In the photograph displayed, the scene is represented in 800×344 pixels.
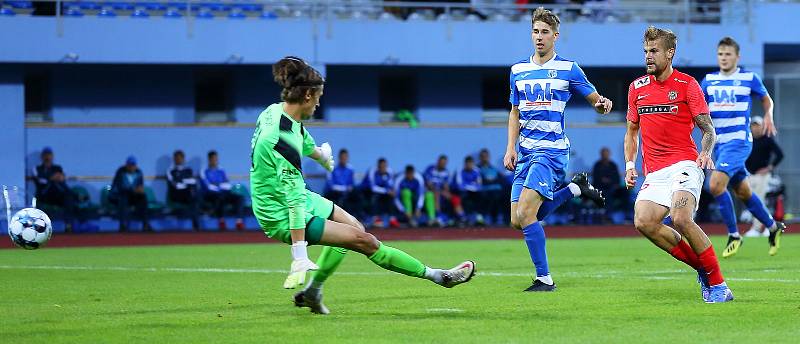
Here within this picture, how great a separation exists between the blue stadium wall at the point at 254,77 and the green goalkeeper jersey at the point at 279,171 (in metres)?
20.2

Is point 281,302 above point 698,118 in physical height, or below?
below

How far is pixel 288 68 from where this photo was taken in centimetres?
919

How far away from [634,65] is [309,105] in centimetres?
2350

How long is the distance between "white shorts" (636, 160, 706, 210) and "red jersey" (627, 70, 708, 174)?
0.07 meters

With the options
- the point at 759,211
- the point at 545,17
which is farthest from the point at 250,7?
the point at 545,17

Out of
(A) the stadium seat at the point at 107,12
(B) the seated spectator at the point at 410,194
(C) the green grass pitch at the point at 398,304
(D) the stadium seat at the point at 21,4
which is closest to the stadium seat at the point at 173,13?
(A) the stadium seat at the point at 107,12

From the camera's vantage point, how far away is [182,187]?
2869cm

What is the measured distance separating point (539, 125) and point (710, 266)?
2504mm

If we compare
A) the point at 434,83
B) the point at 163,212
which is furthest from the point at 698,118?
the point at 434,83

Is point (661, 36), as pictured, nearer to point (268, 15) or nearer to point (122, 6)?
point (268, 15)

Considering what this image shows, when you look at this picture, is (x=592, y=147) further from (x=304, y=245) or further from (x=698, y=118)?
(x=304, y=245)

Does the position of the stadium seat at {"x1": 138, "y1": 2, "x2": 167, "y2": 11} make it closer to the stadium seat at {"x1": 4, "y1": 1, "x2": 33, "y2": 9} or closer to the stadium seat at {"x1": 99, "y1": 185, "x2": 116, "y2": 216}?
the stadium seat at {"x1": 4, "y1": 1, "x2": 33, "y2": 9}

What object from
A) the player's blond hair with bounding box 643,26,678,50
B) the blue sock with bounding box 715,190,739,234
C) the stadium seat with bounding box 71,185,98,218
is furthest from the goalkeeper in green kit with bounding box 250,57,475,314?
the stadium seat with bounding box 71,185,98,218

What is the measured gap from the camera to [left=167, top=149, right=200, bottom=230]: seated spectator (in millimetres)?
28656
